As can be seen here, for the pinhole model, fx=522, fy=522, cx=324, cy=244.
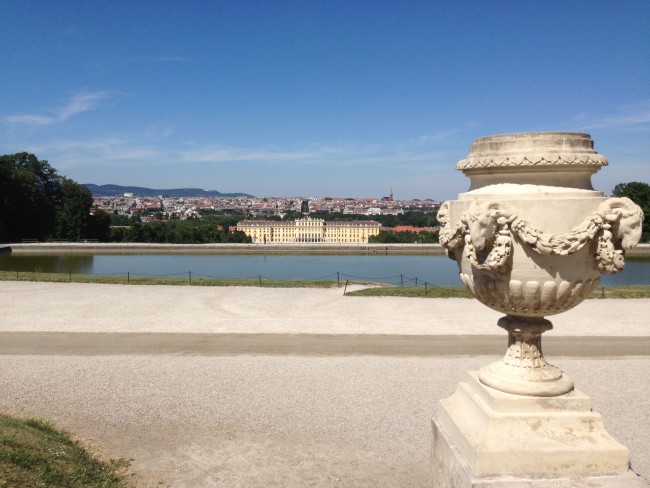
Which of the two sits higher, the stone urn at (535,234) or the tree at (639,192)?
the tree at (639,192)

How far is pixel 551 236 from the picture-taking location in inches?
98.8

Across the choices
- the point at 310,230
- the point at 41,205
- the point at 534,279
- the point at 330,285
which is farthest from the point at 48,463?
the point at 310,230

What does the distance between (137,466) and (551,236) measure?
4197mm

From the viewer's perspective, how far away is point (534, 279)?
8.53ft

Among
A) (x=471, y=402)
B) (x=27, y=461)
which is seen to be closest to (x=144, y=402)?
(x=27, y=461)

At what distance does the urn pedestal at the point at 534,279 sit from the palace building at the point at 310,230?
298ft

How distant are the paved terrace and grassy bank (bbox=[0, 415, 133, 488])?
239 mm

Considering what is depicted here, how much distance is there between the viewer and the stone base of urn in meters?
2.55

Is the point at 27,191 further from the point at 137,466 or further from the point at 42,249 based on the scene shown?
the point at 137,466

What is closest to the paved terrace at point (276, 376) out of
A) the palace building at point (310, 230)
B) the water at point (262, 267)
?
the water at point (262, 267)

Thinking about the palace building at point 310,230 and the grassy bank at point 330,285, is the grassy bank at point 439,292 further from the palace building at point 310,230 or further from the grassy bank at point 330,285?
the palace building at point 310,230

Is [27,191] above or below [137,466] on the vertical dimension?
above

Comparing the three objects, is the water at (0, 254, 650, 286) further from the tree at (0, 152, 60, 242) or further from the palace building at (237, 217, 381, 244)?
the palace building at (237, 217, 381, 244)

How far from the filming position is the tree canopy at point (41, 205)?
46.3 metres
